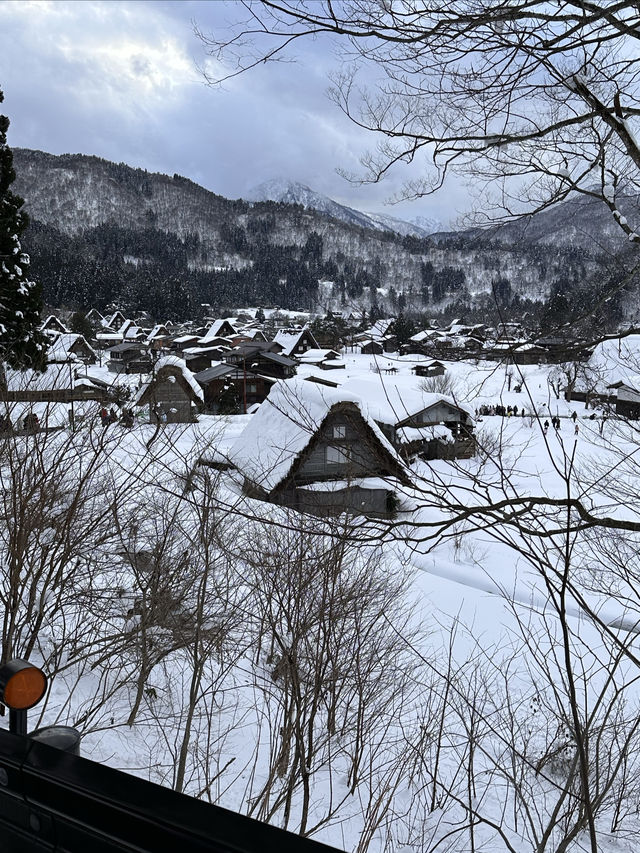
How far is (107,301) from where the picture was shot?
99375 mm

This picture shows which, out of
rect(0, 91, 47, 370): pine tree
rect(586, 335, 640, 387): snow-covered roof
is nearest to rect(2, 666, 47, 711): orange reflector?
rect(586, 335, 640, 387): snow-covered roof

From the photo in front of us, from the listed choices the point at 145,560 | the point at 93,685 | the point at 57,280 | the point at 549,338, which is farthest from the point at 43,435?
the point at 57,280

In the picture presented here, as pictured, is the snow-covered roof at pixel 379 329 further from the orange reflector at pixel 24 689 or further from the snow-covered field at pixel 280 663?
the orange reflector at pixel 24 689

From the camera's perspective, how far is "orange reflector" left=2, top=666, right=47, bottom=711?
1.42 meters

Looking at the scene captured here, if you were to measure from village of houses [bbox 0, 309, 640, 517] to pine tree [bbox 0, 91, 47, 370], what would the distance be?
766mm

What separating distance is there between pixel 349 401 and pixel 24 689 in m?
16.1

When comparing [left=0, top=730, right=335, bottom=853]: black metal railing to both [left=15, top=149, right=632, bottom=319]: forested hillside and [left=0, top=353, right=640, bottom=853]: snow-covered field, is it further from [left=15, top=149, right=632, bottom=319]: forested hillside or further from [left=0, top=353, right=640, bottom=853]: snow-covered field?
[left=0, top=353, right=640, bottom=853]: snow-covered field

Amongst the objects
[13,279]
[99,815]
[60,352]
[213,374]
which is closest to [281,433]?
[60,352]

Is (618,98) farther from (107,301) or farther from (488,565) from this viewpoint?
(107,301)

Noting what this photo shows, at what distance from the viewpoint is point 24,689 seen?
4.76 ft

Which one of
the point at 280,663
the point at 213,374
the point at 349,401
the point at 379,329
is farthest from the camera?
the point at 213,374

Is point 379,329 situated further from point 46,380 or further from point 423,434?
point 46,380

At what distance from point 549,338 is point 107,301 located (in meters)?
106

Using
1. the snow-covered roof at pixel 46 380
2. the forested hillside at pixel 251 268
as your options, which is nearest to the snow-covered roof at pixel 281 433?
the forested hillside at pixel 251 268
